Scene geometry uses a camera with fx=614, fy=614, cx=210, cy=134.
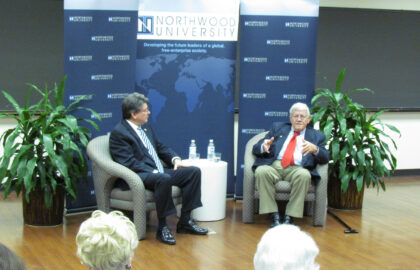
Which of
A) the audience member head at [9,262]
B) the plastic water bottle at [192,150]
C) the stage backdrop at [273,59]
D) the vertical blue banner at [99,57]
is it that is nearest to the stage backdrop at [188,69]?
the stage backdrop at [273,59]

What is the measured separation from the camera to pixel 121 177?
5.09 m

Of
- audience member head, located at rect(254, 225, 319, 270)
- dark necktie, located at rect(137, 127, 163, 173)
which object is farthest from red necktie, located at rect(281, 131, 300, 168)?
audience member head, located at rect(254, 225, 319, 270)

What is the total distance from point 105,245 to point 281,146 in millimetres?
3768

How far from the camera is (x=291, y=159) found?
5777 mm

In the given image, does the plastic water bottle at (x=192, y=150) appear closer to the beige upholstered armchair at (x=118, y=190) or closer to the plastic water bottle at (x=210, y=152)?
the plastic water bottle at (x=210, y=152)

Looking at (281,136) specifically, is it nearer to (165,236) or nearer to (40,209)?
(165,236)

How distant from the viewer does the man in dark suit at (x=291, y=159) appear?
18.3 ft

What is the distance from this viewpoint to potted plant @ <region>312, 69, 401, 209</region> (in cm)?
621

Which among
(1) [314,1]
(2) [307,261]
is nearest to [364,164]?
(1) [314,1]

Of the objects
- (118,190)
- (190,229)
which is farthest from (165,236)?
(118,190)

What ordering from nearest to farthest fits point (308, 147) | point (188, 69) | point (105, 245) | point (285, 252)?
point (285, 252)
point (105, 245)
point (308, 147)
point (188, 69)

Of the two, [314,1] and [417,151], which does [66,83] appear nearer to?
[314,1]

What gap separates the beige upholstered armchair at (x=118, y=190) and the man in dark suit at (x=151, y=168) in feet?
0.27

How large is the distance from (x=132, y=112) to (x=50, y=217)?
1.22 metres
